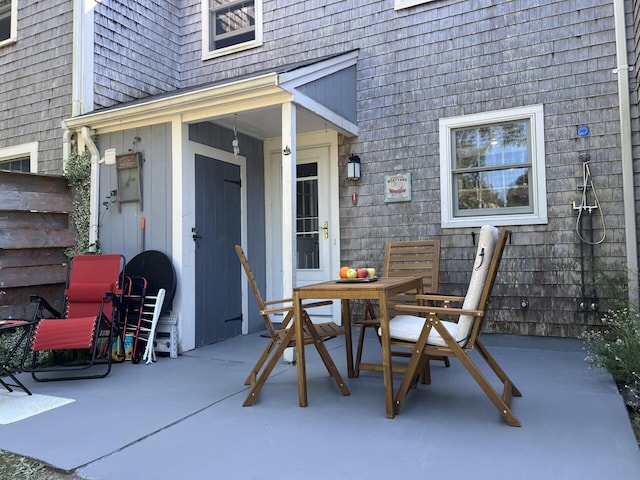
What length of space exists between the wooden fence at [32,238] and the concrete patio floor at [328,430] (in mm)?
1227

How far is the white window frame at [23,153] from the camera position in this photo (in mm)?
5520

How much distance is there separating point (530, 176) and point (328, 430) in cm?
303

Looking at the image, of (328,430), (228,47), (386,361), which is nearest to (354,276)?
(386,361)

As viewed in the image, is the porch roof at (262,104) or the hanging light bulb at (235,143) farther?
the hanging light bulb at (235,143)

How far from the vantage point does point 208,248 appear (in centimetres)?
462

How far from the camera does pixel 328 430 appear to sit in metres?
2.36

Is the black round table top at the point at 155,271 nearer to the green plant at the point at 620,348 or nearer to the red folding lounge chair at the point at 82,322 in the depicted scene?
the red folding lounge chair at the point at 82,322

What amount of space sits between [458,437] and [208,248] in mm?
3125

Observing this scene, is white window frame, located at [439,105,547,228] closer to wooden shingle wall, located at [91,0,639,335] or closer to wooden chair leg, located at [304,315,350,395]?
wooden shingle wall, located at [91,0,639,335]

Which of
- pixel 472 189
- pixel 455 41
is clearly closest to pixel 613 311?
pixel 472 189

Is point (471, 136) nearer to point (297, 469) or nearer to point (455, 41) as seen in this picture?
point (455, 41)

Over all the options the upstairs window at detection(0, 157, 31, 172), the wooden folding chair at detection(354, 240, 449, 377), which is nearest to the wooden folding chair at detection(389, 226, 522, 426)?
the wooden folding chair at detection(354, 240, 449, 377)

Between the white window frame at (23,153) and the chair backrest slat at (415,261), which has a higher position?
the white window frame at (23,153)

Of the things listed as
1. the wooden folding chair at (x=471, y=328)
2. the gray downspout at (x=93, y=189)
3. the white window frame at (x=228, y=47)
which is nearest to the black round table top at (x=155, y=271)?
the gray downspout at (x=93, y=189)
